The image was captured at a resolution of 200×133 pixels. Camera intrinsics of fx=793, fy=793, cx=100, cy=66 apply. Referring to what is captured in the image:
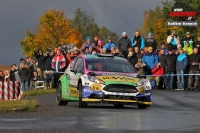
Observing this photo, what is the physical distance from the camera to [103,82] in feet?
69.8

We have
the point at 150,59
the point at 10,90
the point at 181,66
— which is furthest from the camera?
the point at 150,59

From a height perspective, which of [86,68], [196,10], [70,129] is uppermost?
[196,10]

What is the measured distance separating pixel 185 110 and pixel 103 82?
7.57 feet

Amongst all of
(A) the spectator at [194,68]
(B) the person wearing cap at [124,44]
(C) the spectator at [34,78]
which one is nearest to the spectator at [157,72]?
(B) the person wearing cap at [124,44]

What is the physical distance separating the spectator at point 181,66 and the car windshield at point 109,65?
12149 mm

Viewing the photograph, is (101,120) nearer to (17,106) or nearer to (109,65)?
(17,106)

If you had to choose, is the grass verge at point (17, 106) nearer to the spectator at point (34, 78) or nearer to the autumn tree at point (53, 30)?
the spectator at point (34, 78)

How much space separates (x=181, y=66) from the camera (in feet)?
115

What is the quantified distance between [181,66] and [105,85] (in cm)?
1432

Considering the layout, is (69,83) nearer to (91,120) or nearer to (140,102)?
(140,102)

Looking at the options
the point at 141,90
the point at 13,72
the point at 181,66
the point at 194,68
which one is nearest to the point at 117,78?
the point at 141,90

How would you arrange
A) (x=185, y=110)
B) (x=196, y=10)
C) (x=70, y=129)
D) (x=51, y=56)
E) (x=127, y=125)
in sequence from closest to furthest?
(x=70, y=129) < (x=127, y=125) < (x=185, y=110) < (x=51, y=56) < (x=196, y=10)

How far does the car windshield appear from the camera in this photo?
73.1ft

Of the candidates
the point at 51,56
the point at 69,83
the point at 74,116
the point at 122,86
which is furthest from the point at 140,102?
the point at 51,56
